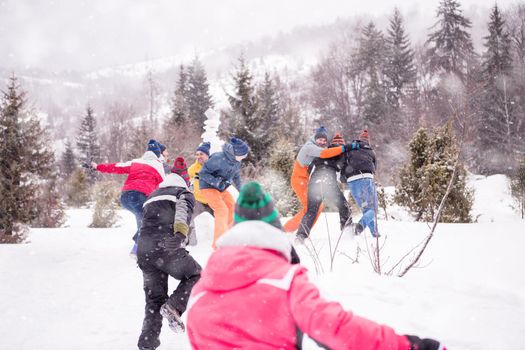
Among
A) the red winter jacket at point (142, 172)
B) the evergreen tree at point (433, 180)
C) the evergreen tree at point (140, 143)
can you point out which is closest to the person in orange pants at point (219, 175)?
the red winter jacket at point (142, 172)

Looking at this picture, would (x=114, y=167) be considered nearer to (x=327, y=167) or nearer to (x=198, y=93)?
(x=327, y=167)

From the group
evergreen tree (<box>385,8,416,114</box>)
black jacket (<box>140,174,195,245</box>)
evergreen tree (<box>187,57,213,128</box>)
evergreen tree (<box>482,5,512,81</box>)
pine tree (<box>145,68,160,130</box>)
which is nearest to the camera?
black jacket (<box>140,174,195,245</box>)

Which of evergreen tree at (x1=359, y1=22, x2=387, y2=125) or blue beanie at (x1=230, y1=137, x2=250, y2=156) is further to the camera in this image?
evergreen tree at (x1=359, y1=22, x2=387, y2=125)

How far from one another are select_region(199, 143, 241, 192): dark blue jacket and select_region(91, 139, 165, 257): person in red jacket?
79cm

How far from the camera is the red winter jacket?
5.86m

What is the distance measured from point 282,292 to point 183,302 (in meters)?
2.13

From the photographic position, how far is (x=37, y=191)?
1117 cm

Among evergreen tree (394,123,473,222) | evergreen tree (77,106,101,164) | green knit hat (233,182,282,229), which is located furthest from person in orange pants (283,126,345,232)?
evergreen tree (77,106,101,164)

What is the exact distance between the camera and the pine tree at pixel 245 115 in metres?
22.2

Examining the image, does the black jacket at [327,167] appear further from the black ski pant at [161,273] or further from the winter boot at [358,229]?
the black ski pant at [161,273]

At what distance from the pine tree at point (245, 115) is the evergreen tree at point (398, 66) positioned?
16.3 meters

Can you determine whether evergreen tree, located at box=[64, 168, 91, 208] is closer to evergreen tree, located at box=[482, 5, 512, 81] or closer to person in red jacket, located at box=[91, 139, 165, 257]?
person in red jacket, located at box=[91, 139, 165, 257]

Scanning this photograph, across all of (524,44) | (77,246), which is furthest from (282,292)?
(524,44)

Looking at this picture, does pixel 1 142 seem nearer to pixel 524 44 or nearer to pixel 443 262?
pixel 443 262
